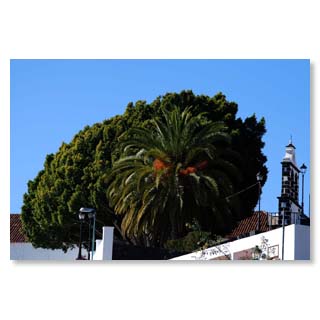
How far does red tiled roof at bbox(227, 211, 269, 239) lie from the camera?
1625cm

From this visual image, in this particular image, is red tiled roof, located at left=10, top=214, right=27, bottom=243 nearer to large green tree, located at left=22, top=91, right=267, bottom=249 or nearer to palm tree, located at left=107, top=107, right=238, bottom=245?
large green tree, located at left=22, top=91, right=267, bottom=249

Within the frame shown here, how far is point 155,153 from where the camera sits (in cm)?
1639

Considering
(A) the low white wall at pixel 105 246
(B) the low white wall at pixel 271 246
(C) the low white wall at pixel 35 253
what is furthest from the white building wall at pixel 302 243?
(C) the low white wall at pixel 35 253

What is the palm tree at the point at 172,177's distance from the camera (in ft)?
53.4

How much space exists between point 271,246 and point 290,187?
72 cm

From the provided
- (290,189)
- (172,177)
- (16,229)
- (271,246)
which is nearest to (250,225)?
(271,246)

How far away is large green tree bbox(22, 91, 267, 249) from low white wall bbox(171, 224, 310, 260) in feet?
1.39

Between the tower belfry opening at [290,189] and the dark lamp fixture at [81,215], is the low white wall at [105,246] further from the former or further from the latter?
the tower belfry opening at [290,189]

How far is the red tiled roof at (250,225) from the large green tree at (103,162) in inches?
4.2

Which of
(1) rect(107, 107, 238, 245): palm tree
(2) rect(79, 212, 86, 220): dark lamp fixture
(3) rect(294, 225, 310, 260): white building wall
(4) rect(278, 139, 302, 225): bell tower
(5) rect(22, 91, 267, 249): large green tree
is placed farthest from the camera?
(2) rect(79, 212, 86, 220): dark lamp fixture

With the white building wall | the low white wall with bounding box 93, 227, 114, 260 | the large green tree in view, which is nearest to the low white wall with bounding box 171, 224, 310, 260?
the white building wall
